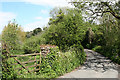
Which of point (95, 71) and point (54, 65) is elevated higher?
point (54, 65)

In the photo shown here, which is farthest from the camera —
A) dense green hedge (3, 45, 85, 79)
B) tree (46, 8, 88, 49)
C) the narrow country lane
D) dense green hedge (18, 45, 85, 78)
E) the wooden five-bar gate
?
tree (46, 8, 88, 49)

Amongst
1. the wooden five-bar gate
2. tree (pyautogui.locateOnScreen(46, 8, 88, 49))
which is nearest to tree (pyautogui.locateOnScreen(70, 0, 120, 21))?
tree (pyautogui.locateOnScreen(46, 8, 88, 49))

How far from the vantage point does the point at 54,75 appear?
7.27 metres

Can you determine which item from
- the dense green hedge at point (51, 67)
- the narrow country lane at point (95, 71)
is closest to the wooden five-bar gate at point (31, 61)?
the dense green hedge at point (51, 67)

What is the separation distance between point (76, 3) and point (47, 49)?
290 inches

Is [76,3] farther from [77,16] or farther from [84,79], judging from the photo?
[84,79]

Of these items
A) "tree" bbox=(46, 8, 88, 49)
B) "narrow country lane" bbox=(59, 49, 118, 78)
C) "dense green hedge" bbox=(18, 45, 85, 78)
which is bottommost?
"narrow country lane" bbox=(59, 49, 118, 78)

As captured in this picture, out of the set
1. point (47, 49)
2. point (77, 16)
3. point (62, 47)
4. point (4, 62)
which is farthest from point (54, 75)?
point (77, 16)

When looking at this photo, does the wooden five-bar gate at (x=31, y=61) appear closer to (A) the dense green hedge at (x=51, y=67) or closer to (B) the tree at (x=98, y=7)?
(A) the dense green hedge at (x=51, y=67)

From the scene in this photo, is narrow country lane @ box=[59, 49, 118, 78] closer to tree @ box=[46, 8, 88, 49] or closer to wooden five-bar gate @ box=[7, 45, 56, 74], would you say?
wooden five-bar gate @ box=[7, 45, 56, 74]

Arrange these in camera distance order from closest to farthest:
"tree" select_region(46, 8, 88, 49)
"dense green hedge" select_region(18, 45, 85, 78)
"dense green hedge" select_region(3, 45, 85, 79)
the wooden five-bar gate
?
"dense green hedge" select_region(3, 45, 85, 79) → the wooden five-bar gate → "dense green hedge" select_region(18, 45, 85, 78) → "tree" select_region(46, 8, 88, 49)

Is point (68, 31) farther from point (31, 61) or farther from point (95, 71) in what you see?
point (31, 61)

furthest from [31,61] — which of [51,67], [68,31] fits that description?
[68,31]

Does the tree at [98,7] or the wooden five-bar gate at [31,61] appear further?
the tree at [98,7]
